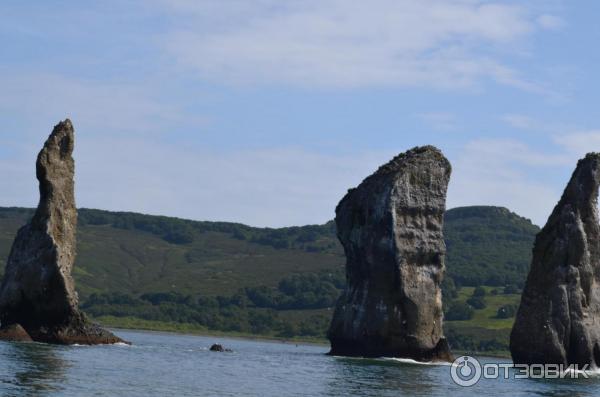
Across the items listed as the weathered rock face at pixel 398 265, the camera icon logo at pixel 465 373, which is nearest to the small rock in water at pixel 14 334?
the weathered rock face at pixel 398 265

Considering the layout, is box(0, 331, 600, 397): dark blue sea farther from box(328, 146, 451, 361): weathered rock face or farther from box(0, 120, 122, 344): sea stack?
box(328, 146, 451, 361): weathered rock face

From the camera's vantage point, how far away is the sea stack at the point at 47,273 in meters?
85.8

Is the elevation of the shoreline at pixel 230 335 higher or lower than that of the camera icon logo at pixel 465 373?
higher

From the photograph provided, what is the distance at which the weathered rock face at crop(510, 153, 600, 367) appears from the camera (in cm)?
8831

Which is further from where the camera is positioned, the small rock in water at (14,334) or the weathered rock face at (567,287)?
the weathered rock face at (567,287)

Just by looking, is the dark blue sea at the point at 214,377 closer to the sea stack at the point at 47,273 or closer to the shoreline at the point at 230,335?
the sea stack at the point at 47,273

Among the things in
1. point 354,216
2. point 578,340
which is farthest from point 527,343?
point 354,216

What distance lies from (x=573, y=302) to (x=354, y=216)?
897 inches

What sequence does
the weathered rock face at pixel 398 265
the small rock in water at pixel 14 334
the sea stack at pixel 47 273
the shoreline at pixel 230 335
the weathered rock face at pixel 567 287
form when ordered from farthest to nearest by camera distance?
the shoreline at pixel 230 335
the weathered rock face at pixel 398 265
the weathered rock face at pixel 567 287
the sea stack at pixel 47 273
the small rock in water at pixel 14 334

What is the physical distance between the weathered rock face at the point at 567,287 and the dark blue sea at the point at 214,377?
19.6 ft

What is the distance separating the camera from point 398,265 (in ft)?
323

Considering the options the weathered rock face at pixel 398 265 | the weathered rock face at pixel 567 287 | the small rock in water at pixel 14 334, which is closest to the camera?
the small rock in water at pixel 14 334

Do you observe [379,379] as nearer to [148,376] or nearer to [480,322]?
[148,376]

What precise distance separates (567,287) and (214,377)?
31310 mm
